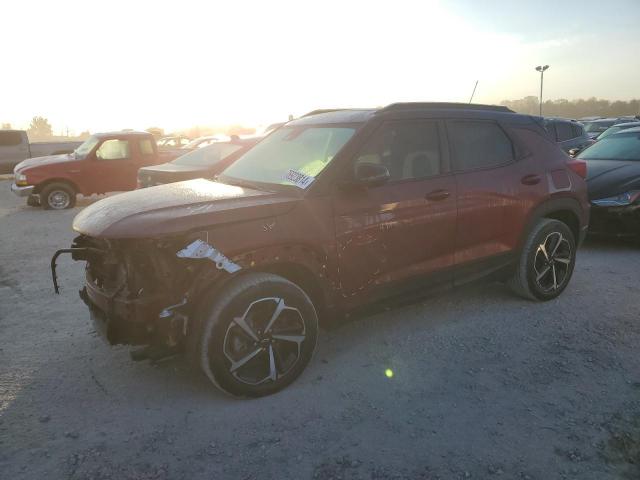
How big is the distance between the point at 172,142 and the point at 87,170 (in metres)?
4.99

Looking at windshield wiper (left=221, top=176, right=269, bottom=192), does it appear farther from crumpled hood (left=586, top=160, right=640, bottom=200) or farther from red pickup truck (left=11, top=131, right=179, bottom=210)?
red pickup truck (left=11, top=131, right=179, bottom=210)

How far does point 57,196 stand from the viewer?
35.3 ft

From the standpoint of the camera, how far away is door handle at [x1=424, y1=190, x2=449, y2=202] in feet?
11.5

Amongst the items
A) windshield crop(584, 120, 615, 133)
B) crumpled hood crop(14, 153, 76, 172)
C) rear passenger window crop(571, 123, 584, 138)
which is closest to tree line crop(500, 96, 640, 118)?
windshield crop(584, 120, 615, 133)

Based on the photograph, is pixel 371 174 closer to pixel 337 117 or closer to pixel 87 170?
pixel 337 117

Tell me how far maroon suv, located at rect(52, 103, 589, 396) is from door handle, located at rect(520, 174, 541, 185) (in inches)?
0.6

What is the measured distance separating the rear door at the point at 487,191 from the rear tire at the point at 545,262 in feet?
0.82

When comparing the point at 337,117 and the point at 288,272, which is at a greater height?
the point at 337,117

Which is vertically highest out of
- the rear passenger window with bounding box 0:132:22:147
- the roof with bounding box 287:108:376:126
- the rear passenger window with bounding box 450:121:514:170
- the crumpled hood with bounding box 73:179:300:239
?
the rear passenger window with bounding box 0:132:22:147

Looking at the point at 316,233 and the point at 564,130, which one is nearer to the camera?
the point at 316,233

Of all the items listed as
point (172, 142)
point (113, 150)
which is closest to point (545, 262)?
point (113, 150)

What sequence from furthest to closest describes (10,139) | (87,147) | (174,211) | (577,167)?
(10,139)
(87,147)
(577,167)
(174,211)

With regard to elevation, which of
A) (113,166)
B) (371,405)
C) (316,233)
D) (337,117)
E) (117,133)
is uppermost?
(117,133)

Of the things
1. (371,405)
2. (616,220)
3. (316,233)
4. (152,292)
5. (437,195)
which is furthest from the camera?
(616,220)
